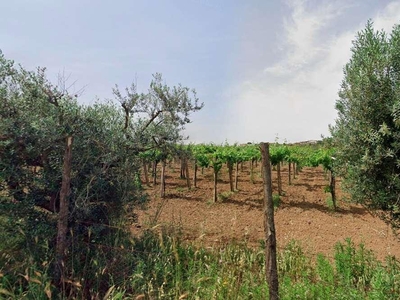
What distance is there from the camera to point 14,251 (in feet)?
16.9

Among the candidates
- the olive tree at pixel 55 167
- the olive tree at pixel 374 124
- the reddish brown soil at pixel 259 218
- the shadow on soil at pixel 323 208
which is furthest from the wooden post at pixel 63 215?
the shadow on soil at pixel 323 208

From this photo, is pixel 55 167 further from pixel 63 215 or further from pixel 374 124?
pixel 374 124

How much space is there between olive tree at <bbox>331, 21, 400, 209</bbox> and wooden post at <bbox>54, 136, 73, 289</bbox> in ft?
15.3

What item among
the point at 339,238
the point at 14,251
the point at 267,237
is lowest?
the point at 339,238

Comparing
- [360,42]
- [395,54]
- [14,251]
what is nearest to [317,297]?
[395,54]

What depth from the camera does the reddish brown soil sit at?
8180mm

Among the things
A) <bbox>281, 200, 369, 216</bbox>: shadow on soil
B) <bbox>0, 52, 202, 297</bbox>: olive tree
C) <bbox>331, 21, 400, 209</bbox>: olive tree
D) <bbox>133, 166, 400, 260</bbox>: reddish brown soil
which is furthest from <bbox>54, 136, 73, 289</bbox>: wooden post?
<bbox>281, 200, 369, 216</bbox>: shadow on soil

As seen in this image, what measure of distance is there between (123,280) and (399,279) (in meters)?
4.35

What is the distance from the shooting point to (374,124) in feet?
16.4

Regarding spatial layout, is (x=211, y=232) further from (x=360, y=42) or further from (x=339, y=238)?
(x=360, y=42)

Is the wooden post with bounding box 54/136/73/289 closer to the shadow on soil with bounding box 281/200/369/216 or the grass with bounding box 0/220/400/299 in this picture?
the grass with bounding box 0/220/400/299

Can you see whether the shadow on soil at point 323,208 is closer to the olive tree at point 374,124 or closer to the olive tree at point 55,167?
the olive tree at point 374,124

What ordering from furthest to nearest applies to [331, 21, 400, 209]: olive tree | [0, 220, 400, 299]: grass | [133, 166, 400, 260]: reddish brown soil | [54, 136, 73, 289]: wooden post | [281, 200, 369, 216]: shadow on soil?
[281, 200, 369, 216]: shadow on soil → [133, 166, 400, 260]: reddish brown soil → [331, 21, 400, 209]: olive tree → [54, 136, 73, 289]: wooden post → [0, 220, 400, 299]: grass

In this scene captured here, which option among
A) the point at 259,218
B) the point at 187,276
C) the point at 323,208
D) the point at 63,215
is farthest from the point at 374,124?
the point at 323,208
